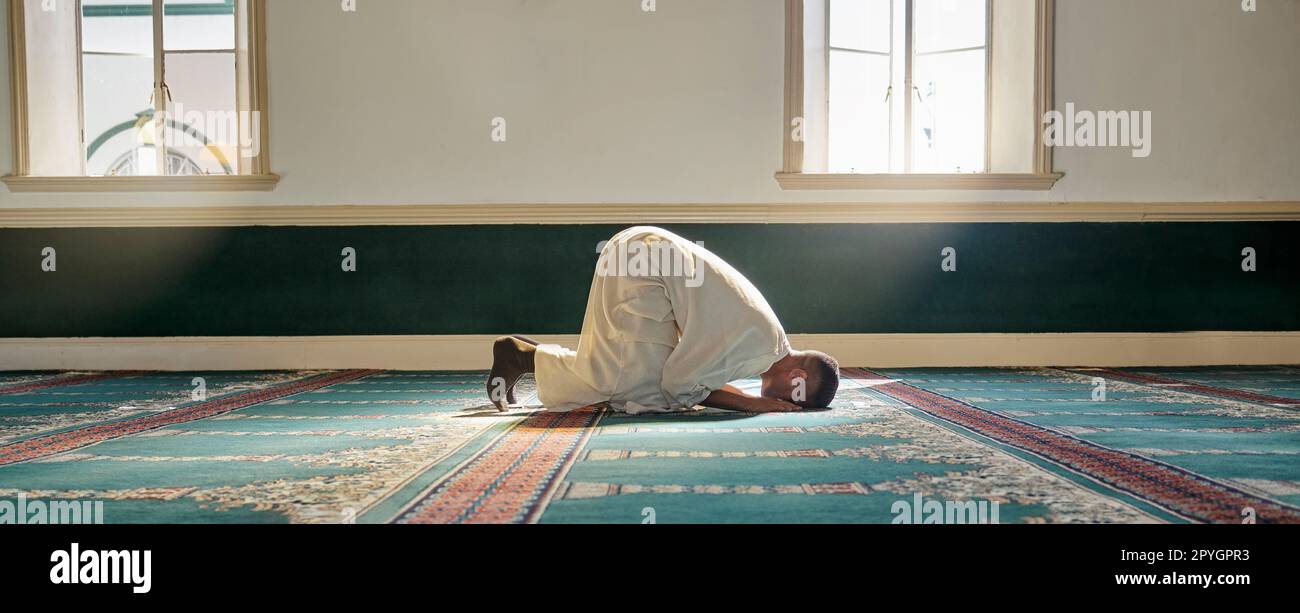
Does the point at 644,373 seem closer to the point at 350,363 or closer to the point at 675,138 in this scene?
the point at 675,138

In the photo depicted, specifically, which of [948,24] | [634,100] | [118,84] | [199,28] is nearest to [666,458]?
[634,100]

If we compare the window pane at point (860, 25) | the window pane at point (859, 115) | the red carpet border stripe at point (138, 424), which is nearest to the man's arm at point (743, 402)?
the red carpet border stripe at point (138, 424)

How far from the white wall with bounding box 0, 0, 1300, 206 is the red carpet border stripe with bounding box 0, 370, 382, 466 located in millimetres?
1505

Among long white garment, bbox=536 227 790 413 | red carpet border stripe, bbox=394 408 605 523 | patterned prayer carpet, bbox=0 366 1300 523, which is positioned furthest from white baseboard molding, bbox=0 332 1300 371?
red carpet border stripe, bbox=394 408 605 523

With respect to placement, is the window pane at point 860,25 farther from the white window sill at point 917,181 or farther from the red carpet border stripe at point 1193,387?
Answer: the red carpet border stripe at point 1193,387

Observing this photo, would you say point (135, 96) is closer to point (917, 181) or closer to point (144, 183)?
point (144, 183)

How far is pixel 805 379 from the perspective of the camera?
319 cm

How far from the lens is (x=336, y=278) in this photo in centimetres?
516

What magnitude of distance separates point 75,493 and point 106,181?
392cm

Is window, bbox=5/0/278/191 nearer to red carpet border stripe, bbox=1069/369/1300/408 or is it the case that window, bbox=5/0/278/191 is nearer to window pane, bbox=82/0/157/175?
window pane, bbox=82/0/157/175

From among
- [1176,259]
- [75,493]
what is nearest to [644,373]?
[75,493]

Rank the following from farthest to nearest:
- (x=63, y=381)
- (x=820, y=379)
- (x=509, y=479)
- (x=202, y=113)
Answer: (x=202, y=113) → (x=63, y=381) → (x=820, y=379) → (x=509, y=479)

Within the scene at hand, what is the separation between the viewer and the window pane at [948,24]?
5387 mm

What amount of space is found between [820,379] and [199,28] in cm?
447
